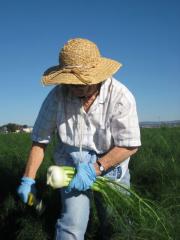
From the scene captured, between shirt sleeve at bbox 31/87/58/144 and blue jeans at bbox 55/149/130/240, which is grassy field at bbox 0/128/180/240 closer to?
blue jeans at bbox 55/149/130/240

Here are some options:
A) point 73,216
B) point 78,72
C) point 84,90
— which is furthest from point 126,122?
point 73,216

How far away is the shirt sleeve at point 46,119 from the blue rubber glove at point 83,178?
1.36 ft

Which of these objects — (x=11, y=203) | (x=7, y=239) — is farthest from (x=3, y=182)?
(x=7, y=239)

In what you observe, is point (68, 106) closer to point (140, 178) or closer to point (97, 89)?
point (97, 89)

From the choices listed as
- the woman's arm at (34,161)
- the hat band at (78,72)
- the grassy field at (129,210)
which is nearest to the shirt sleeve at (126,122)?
the hat band at (78,72)

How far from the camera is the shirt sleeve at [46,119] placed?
305 centimetres

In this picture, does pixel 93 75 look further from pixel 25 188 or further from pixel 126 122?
pixel 25 188

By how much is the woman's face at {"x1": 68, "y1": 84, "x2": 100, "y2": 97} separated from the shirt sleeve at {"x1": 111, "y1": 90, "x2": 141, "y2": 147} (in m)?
0.17

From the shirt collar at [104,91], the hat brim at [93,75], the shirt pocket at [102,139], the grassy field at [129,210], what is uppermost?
the hat brim at [93,75]

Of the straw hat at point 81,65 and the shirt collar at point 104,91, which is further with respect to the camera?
the shirt collar at point 104,91

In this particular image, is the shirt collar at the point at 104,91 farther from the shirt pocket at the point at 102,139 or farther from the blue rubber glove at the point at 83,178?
the blue rubber glove at the point at 83,178

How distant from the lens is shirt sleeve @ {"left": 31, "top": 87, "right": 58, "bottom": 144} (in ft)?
10.00

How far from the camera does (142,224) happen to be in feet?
9.32

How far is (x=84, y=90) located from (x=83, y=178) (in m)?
0.53
